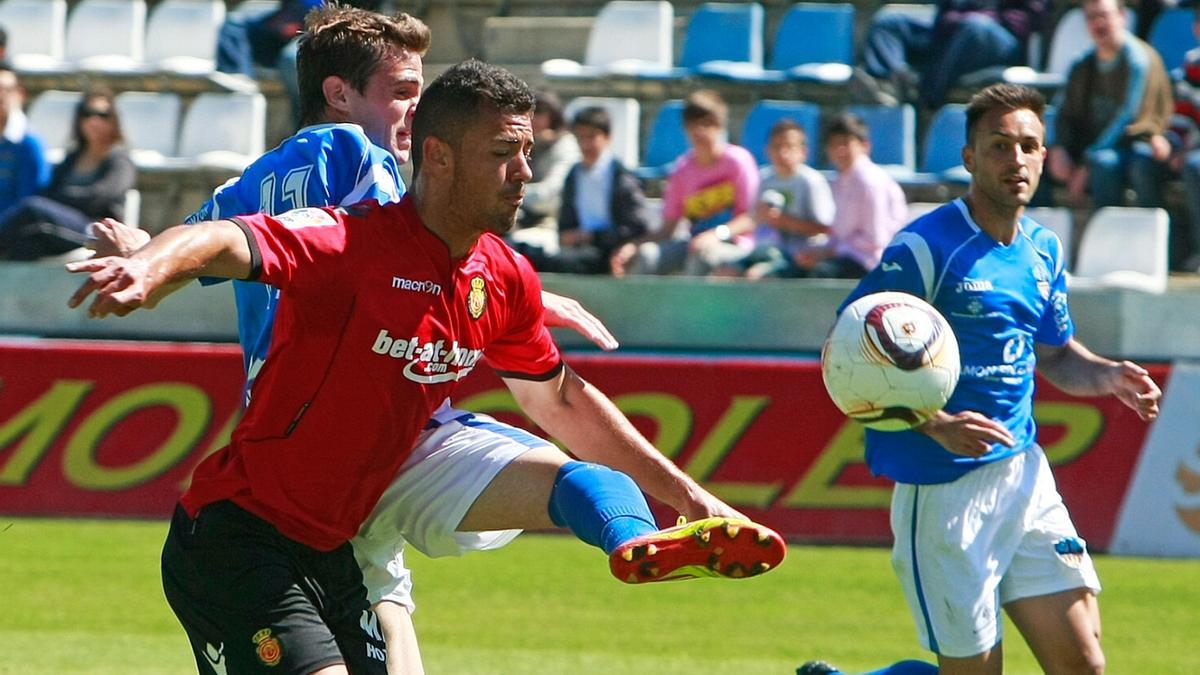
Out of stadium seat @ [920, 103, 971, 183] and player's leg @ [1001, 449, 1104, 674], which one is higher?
stadium seat @ [920, 103, 971, 183]

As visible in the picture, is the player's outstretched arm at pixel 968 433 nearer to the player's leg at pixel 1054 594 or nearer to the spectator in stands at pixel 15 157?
the player's leg at pixel 1054 594

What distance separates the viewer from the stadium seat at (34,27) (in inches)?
704

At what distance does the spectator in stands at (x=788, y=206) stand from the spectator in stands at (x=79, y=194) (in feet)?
15.9

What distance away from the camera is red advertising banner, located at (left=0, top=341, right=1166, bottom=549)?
468 inches

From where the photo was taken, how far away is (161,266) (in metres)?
4.02

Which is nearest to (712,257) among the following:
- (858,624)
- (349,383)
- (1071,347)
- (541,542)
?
(541,542)

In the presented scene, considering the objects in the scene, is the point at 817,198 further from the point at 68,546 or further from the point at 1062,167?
the point at 68,546

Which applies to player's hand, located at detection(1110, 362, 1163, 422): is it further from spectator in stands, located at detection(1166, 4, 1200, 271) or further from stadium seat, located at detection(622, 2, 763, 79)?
stadium seat, located at detection(622, 2, 763, 79)

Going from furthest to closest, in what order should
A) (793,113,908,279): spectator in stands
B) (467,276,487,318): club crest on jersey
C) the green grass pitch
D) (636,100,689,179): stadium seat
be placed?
(636,100,689,179): stadium seat < (793,113,908,279): spectator in stands < the green grass pitch < (467,276,487,318): club crest on jersey

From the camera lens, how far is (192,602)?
191 inches

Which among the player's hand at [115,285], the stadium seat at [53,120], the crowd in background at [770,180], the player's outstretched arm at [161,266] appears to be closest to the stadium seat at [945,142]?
the crowd in background at [770,180]

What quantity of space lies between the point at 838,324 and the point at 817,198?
6.75 m

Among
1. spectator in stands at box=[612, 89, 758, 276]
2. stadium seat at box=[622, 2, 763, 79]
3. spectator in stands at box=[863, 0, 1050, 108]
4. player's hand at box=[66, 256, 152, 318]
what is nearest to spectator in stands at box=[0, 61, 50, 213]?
spectator in stands at box=[612, 89, 758, 276]

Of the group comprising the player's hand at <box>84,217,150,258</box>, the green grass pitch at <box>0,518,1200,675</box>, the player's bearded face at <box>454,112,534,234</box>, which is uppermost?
the player's bearded face at <box>454,112,534,234</box>
